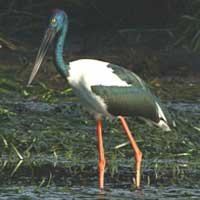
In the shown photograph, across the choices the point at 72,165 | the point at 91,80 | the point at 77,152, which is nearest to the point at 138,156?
the point at 72,165

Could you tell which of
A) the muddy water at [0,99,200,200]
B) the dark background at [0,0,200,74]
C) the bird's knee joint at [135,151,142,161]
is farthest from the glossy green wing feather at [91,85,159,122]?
the dark background at [0,0,200,74]

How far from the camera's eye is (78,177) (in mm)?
8500

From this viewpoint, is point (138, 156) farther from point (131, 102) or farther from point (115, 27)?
point (115, 27)

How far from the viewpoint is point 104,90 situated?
344 inches

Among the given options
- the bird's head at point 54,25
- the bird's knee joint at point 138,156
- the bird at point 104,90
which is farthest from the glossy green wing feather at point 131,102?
the bird's head at point 54,25

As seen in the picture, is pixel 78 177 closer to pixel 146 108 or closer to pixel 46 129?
pixel 146 108

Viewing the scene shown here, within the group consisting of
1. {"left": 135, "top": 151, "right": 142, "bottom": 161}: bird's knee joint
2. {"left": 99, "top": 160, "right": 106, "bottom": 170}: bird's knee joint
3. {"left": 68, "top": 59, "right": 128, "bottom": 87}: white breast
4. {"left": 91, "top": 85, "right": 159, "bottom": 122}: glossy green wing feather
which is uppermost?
{"left": 68, "top": 59, "right": 128, "bottom": 87}: white breast

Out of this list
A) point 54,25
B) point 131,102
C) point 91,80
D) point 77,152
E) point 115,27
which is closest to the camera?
point 91,80

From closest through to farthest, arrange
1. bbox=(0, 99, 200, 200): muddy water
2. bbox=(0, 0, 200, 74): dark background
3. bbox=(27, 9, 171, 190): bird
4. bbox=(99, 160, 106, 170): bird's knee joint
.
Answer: bbox=(0, 99, 200, 200): muddy water → bbox=(99, 160, 106, 170): bird's knee joint → bbox=(27, 9, 171, 190): bird → bbox=(0, 0, 200, 74): dark background

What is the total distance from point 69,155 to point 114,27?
4555 millimetres

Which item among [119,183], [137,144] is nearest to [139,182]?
[119,183]

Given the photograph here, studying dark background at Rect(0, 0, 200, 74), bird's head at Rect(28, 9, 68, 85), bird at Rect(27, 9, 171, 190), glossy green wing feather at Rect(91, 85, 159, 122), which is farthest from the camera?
dark background at Rect(0, 0, 200, 74)

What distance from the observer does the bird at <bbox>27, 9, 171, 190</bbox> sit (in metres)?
8.69

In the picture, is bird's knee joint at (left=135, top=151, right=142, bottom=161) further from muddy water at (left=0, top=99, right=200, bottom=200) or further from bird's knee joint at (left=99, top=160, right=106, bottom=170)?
bird's knee joint at (left=99, top=160, right=106, bottom=170)
